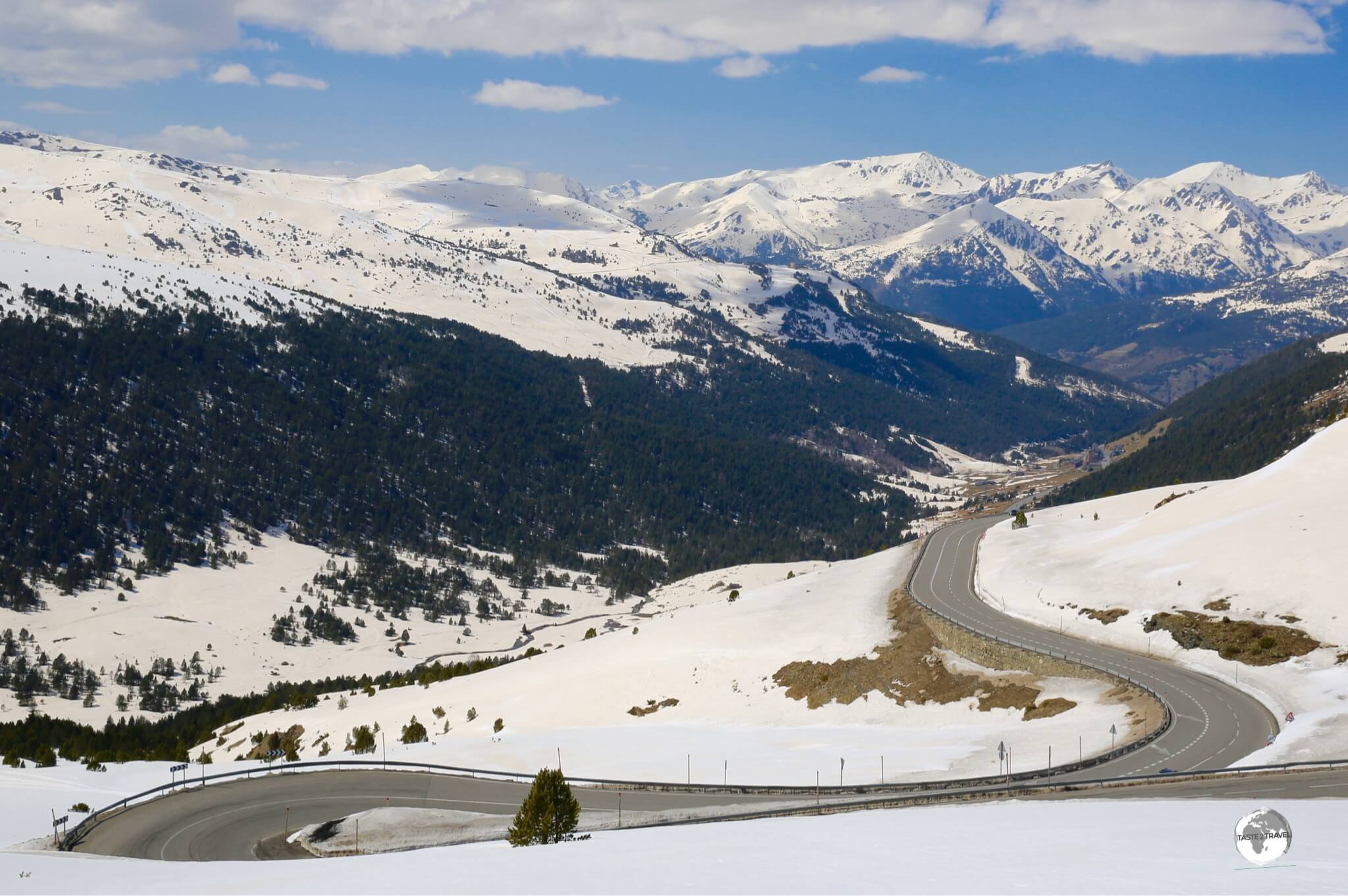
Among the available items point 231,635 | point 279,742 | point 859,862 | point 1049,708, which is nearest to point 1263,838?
point 859,862

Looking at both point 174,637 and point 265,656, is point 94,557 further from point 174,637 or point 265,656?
point 265,656

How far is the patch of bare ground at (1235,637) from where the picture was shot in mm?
71625

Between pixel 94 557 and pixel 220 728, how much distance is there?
104m

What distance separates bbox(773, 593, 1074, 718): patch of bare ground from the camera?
74.0m

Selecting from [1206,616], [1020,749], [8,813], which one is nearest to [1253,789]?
[1020,749]

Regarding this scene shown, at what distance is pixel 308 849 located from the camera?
191 feet

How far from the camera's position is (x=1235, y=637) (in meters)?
75.1

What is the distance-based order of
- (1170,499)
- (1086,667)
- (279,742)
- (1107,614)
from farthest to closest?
1. (1170,499)
2. (279,742)
3. (1107,614)
4. (1086,667)

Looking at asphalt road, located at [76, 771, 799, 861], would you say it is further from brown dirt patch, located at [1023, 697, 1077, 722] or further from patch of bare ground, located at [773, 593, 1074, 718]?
patch of bare ground, located at [773, 593, 1074, 718]

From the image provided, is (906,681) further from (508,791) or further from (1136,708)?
(508,791)

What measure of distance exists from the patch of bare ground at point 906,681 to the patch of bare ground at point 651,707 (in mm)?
8342

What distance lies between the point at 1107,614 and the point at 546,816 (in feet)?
176

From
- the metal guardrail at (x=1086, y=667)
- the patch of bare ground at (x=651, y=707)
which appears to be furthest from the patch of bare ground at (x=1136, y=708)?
the patch of bare ground at (x=651, y=707)

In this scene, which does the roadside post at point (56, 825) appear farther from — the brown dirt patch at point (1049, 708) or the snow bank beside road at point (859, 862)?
the brown dirt patch at point (1049, 708)
